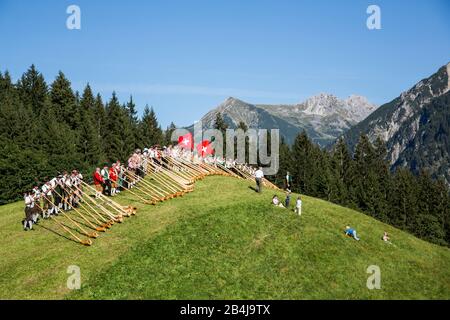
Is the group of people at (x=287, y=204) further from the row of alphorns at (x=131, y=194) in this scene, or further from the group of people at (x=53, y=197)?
the group of people at (x=53, y=197)

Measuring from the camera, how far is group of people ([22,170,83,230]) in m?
30.7

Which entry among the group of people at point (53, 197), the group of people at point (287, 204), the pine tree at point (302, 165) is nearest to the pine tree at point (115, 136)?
the pine tree at point (302, 165)

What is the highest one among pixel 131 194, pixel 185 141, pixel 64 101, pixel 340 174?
pixel 64 101

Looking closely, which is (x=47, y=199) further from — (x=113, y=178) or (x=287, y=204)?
(x=287, y=204)

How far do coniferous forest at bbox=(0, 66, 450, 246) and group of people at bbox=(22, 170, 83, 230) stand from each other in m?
40.1

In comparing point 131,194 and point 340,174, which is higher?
point 131,194

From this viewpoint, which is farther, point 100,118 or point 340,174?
point 100,118

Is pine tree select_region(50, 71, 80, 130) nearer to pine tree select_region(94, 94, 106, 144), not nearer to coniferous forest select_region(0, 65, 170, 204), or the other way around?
coniferous forest select_region(0, 65, 170, 204)

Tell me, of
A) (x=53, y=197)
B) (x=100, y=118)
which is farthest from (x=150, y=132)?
(x=53, y=197)

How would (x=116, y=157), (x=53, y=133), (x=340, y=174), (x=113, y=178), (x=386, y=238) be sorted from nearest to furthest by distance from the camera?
(x=386, y=238) < (x=113, y=178) < (x=53, y=133) < (x=116, y=157) < (x=340, y=174)

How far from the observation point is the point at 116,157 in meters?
102

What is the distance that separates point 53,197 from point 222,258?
1691 centimetres
